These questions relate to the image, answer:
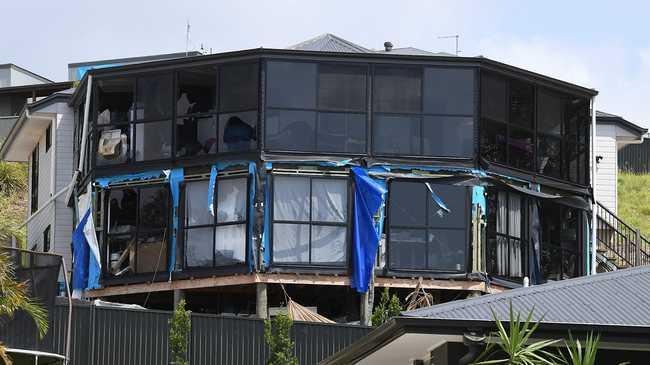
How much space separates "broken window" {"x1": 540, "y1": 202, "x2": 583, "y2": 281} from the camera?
42938mm

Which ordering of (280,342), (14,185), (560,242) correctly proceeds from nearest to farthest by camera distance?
(280,342) < (560,242) < (14,185)

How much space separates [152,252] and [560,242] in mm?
10708

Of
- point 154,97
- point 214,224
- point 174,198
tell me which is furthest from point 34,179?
point 214,224

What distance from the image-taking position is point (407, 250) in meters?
40.0

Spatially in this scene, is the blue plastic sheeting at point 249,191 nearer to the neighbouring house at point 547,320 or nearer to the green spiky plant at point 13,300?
the green spiky plant at point 13,300

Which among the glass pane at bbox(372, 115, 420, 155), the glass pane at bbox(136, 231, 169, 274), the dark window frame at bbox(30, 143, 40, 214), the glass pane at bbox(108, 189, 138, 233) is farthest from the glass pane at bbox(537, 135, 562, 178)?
the dark window frame at bbox(30, 143, 40, 214)

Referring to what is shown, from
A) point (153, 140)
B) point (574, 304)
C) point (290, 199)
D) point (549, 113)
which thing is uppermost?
point (549, 113)

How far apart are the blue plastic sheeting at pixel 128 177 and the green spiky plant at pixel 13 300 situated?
10.2 m

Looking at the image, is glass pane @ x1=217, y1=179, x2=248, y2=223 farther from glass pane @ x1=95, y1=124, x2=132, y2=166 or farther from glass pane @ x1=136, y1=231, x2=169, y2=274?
glass pane @ x1=95, y1=124, x2=132, y2=166

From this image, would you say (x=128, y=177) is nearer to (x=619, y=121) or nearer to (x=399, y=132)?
(x=399, y=132)

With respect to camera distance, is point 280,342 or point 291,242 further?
point 291,242

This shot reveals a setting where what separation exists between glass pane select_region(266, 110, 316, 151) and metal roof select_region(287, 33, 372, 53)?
3098 millimetres

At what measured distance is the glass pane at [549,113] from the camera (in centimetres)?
4284

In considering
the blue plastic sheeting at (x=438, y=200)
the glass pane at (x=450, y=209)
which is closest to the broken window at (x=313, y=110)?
the blue plastic sheeting at (x=438, y=200)
